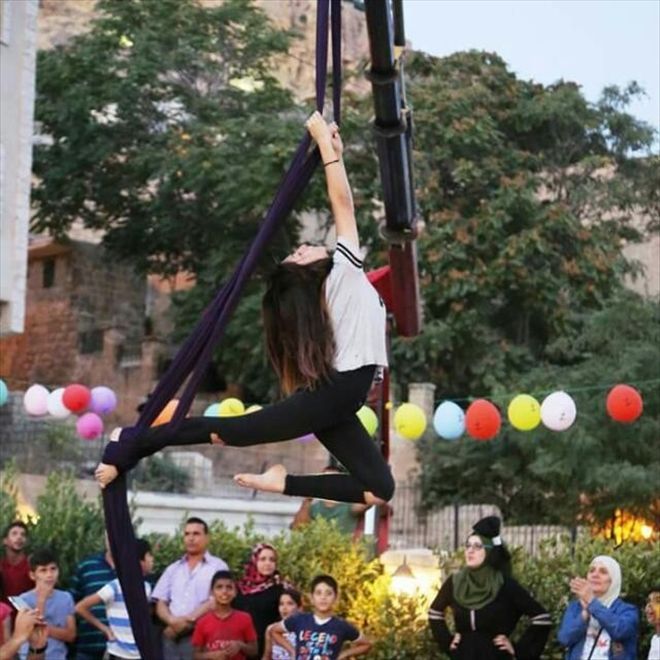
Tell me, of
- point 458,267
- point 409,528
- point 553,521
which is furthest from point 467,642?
point 458,267

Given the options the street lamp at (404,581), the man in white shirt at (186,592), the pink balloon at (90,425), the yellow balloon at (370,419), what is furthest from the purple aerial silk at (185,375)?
the pink balloon at (90,425)

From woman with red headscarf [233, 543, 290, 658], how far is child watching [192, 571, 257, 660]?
0.40 metres

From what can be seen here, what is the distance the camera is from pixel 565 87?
2520cm

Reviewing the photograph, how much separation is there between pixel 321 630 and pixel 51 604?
164cm

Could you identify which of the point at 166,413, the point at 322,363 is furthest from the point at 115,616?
the point at 322,363

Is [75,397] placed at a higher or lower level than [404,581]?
higher

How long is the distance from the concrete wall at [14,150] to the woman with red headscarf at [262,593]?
9.37 metres

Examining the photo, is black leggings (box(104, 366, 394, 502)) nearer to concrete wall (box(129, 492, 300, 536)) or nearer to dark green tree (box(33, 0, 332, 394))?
concrete wall (box(129, 492, 300, 536))

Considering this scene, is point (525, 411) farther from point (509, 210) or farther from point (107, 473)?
point (509, 210)

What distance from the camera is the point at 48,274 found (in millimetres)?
29594

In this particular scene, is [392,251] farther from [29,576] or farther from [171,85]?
[171,85]

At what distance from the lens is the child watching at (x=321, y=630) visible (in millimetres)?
9156

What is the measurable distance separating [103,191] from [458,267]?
261 inches

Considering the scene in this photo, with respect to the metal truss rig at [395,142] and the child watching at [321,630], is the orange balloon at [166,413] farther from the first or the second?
the child watching at [321,630]
